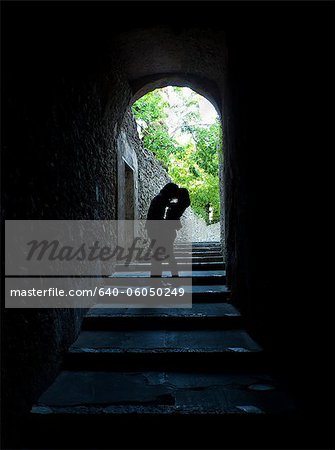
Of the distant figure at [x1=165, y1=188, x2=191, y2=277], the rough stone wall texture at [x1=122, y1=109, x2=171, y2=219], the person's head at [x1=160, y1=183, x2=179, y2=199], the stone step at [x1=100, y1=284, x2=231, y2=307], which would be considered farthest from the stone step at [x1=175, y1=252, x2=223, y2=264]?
the rough stone wall texture at [x1=122, y1=109, x2=171, y2=219]

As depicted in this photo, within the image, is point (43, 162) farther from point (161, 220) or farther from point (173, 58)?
point (173, 58)

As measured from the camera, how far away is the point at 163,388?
2227 millimetres

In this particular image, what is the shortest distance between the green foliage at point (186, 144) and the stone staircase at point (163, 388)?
5.04 m

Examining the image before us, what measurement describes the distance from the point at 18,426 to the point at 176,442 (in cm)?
85

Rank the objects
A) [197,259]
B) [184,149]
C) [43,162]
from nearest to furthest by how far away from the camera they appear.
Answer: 1. [43,162]
2. [197,259]
3. [184,149]

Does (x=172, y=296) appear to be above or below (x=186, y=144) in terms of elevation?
below

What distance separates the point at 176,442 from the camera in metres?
1.91

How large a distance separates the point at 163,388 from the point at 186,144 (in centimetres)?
1275

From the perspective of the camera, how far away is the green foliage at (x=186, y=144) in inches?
426

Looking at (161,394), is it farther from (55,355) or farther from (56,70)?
(56,70)

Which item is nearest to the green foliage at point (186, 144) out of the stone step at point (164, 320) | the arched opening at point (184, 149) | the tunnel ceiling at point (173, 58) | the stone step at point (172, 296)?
the arched opening at point (184, 149)

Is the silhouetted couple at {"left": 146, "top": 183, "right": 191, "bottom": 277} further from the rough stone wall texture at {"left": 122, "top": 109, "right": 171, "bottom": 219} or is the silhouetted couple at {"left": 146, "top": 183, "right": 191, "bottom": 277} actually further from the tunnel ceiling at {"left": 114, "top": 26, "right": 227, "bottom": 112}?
the rough stone wall texture at {"left": 122, "top": 109, "right": 171, "bottom": 219}

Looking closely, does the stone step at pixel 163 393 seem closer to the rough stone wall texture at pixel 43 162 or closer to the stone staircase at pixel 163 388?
the stone staircase at pixel 163 388

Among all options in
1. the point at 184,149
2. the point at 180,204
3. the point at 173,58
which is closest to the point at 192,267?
the point at 180,204
